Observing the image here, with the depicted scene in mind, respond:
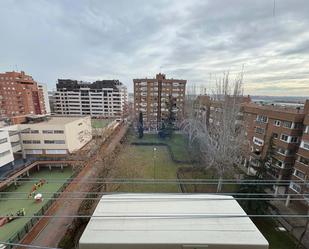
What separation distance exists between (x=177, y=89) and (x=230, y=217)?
33.8m

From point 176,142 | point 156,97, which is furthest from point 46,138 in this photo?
point 156,97

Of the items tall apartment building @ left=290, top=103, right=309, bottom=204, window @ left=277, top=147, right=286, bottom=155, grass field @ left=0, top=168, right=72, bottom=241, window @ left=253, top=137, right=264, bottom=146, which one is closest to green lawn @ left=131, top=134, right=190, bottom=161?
window @ left=253, top=137, right=264, bottom=146

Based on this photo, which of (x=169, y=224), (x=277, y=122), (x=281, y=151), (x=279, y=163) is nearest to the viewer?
(x=169, y=224)

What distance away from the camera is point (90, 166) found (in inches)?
685

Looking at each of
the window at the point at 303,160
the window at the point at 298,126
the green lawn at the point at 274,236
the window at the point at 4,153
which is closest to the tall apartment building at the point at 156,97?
the window at the point at 4,153

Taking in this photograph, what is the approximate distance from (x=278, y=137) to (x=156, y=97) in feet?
78.2

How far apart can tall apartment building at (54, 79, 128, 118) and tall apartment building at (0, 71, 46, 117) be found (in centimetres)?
883

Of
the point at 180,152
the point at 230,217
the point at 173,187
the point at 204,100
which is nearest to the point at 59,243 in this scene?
the point at 173,187

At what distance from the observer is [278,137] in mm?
14602

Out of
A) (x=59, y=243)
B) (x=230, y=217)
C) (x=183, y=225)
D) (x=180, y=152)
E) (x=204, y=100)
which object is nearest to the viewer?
(x=183, y=225)

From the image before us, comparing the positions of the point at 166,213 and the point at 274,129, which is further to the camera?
the point at 274,129

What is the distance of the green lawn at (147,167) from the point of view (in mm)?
13523

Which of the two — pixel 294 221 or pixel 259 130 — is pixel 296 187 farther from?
pixel 259 130

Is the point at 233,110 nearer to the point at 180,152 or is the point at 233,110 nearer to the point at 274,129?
the point at 274,129
